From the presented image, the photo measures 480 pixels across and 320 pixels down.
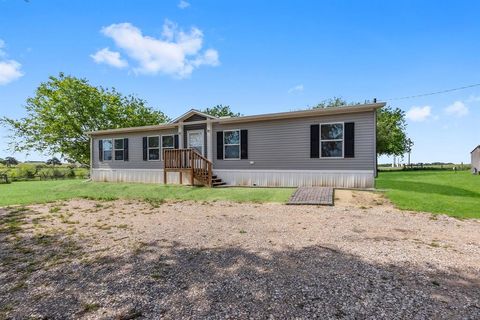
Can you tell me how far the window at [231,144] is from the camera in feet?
42.2

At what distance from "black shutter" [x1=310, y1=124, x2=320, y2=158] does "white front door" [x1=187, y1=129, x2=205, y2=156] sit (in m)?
5.67

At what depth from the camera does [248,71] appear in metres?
16.7

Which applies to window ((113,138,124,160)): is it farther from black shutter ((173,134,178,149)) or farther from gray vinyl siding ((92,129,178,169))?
black shutter ((173,134,178,149))

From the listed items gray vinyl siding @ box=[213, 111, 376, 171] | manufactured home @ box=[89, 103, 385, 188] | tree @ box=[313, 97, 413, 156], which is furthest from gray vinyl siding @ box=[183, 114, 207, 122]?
tree @ box=[313, 97, 413, 156]

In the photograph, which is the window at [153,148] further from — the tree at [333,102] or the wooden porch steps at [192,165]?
the tree at [333,102]

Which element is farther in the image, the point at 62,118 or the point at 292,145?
the point at 62,118

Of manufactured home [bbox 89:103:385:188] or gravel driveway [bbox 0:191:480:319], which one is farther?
manufactured home [bbox 89:103:385:188]

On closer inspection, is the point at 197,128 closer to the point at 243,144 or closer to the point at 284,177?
the point at 243,144

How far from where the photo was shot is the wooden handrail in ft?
41.4

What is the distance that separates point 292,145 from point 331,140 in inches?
65.6

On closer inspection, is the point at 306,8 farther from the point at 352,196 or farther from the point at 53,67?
the point at 53,67

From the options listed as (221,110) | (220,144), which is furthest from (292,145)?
(221,110)

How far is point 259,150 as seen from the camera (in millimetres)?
12250

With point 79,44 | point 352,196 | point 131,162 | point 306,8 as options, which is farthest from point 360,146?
point 79,44
